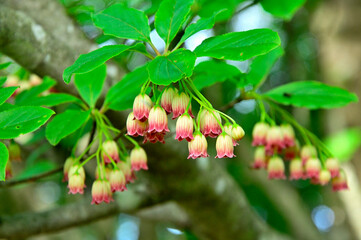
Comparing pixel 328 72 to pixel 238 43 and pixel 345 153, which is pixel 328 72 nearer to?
pixel 345 153

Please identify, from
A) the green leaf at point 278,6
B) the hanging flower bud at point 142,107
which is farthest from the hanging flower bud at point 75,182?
the green leaf at point 278,6

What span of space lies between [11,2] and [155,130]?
1.15 meters

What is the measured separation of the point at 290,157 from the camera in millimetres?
2002

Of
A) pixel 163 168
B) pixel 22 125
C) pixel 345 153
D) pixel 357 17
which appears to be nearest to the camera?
pixel 22 125

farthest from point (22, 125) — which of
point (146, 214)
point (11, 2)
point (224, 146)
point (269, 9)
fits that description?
point (146, 214)

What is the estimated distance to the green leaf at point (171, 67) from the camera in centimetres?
108

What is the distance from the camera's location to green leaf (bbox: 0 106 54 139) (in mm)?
1193

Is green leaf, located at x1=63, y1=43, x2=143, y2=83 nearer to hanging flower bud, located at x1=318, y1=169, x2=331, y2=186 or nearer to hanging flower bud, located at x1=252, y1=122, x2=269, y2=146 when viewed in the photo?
hanging flower bud, located at x1=252, y1=122, x2=269, y2=146

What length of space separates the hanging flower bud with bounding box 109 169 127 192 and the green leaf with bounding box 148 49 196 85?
53cm

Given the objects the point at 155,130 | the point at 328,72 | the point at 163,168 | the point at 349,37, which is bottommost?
the point at 328,72

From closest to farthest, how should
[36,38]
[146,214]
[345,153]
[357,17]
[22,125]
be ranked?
[22,125], [36,38], [146,214], [345,153], [357,17]

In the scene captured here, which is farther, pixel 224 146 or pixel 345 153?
pixel 345 153

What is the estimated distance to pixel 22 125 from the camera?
1.19 meters

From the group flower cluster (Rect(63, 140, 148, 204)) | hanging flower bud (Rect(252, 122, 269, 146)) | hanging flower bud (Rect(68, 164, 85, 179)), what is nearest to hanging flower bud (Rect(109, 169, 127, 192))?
flower cluster (Rect(63, 140, 148, 204))
